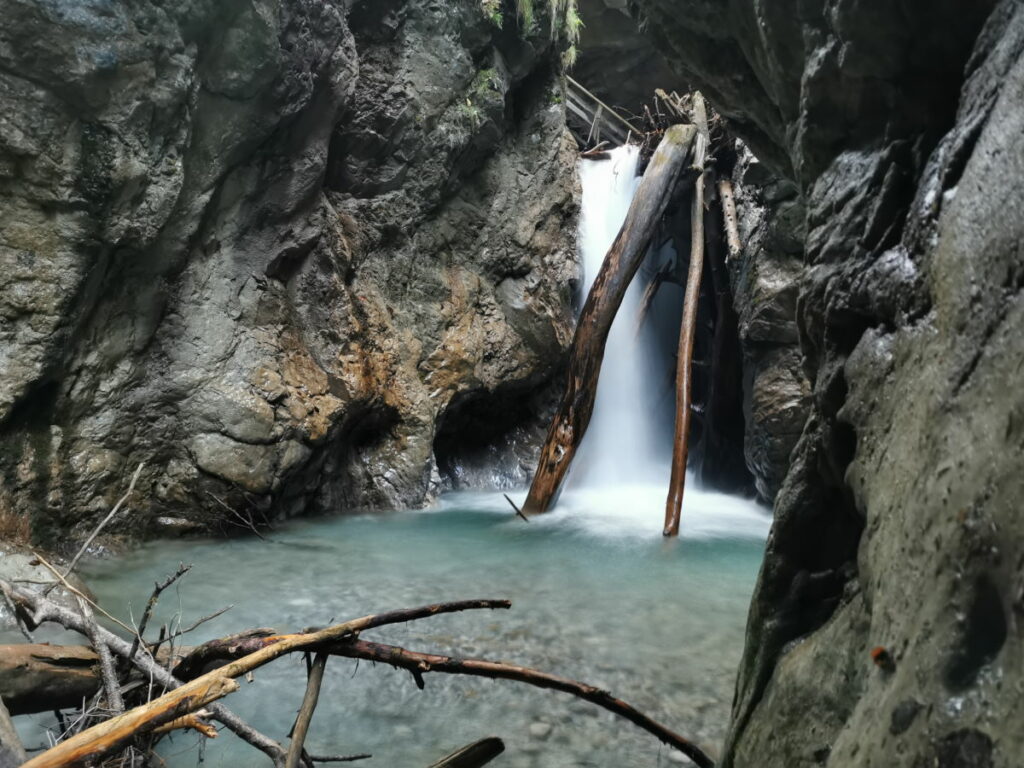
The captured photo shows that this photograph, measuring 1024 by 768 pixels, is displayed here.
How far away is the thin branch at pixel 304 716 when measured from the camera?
5.59 ft

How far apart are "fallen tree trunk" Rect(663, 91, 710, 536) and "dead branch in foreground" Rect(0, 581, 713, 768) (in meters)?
5.13

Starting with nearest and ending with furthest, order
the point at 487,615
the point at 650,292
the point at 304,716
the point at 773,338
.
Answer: the point at 304,716 < the point at 487,615 < the point at 773,338 < the point at 650,292

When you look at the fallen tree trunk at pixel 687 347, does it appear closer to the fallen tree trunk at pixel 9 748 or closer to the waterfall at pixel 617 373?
the waterfall at pixel 617 373

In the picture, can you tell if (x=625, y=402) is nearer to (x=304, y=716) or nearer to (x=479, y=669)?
(x=479, y=669)

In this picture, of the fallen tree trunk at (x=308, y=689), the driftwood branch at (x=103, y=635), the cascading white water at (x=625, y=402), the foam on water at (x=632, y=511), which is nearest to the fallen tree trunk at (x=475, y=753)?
the fallen tree trunk at (x=308, y=689)

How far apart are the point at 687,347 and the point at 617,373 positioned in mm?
2851

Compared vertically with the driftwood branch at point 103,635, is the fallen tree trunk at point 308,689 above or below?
above

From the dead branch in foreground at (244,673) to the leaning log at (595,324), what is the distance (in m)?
5.91

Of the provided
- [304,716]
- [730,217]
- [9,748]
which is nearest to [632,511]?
[730,217]

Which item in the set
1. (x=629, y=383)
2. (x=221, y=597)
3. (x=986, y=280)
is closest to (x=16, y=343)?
(x=221, y=597)

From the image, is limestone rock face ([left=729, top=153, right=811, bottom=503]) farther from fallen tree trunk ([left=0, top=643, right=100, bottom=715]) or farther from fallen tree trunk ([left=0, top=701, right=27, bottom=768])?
fallen tree trunk ([left=0, top=701, right=27, bottom=768])

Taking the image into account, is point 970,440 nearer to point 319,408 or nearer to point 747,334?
point 319,408

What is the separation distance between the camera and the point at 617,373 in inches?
447

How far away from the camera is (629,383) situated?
11.5 meters
